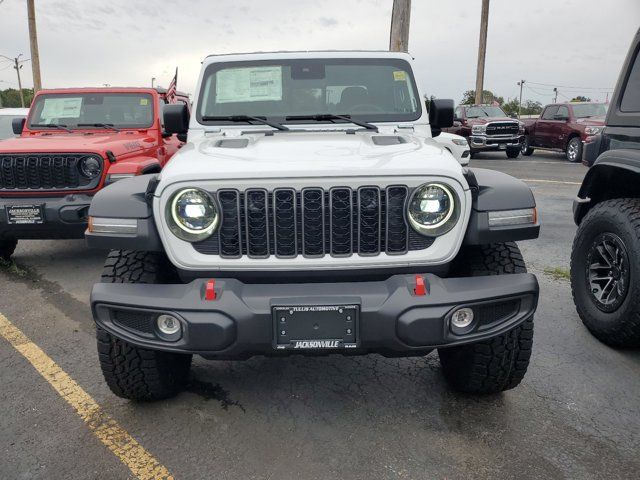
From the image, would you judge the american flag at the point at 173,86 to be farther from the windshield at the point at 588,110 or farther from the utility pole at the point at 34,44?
the utility pole at the point at 34,44

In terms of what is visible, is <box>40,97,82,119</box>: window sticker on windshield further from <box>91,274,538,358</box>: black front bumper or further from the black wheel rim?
the black wheel rim

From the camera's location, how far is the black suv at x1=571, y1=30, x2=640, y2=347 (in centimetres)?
340

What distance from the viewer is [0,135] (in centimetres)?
1077

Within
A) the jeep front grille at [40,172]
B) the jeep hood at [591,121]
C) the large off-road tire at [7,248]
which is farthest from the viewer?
the jeep hood at [591,121]

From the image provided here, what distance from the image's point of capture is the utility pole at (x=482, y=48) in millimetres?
24812

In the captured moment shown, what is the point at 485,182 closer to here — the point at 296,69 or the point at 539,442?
the point at 539,442

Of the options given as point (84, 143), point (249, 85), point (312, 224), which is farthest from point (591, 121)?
point (312, 224)

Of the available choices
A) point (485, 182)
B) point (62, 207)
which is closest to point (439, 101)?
point (485, 182)

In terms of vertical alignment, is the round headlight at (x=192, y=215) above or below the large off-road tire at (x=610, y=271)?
above

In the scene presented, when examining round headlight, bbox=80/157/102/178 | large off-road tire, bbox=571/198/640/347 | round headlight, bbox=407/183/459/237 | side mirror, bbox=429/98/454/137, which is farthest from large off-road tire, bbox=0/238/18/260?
large off-road tire, bbox=571/198/640/347

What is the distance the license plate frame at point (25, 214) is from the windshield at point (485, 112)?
1608 centimetres

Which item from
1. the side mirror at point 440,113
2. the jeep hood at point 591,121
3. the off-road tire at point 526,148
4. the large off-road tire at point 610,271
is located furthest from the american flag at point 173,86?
the off-road tire at point 526,148

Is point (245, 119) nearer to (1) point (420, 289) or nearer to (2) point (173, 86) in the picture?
(1) point (420, 289)

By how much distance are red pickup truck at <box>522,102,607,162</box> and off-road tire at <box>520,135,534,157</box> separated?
0.67m
